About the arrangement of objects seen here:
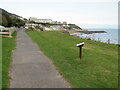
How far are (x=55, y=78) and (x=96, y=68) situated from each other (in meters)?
2.41

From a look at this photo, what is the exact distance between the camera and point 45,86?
5953 millimetres

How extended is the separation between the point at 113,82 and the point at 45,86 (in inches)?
88.3

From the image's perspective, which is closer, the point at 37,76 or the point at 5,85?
the point at 5,85

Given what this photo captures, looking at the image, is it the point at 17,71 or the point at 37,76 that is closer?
the point at 37,76

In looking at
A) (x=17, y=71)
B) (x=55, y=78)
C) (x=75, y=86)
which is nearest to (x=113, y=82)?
(x=75, y=86)

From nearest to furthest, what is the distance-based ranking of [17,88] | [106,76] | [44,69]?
[17,88] < [106,76] < [44,69]

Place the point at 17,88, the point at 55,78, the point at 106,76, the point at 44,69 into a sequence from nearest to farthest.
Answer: the point at 17,88 < the point at 55,78 < the point at 106,76 < the point at 44,69

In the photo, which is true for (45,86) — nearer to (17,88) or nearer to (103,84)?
(17,88)

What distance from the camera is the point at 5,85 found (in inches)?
237

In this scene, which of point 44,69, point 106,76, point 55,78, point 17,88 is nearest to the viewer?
point 17,88

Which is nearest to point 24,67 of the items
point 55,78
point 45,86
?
point 55,78

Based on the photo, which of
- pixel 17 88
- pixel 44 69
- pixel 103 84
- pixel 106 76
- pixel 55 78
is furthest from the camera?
pixel 44 69

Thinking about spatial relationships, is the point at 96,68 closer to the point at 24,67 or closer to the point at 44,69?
the point at 44,69

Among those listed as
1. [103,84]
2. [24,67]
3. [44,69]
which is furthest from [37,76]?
[103,84]
